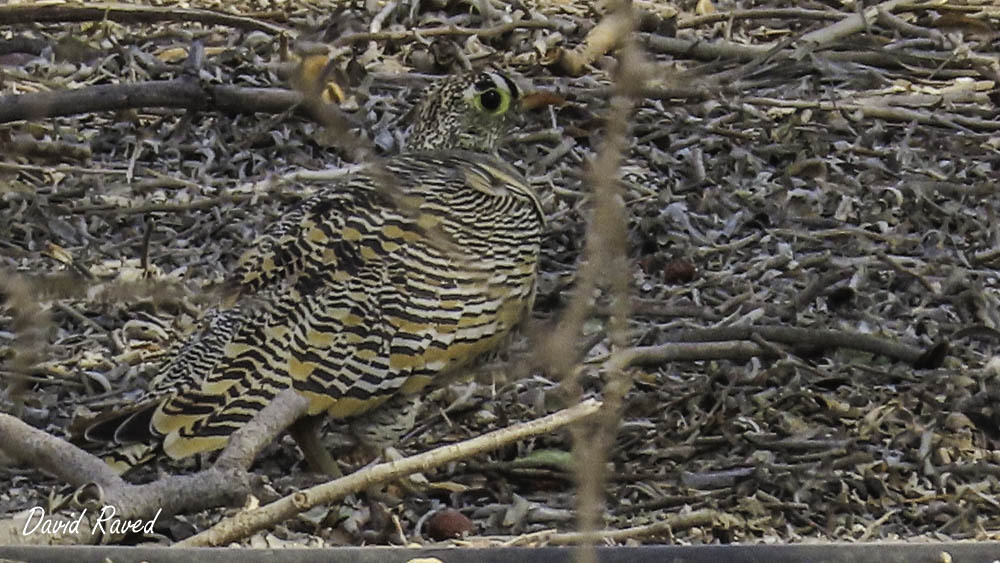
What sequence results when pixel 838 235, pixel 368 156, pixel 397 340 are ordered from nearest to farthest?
pixel 368 156
pixel 397 340
pixel 838 235

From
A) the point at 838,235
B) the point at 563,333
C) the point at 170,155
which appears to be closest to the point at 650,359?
the point at 838,235

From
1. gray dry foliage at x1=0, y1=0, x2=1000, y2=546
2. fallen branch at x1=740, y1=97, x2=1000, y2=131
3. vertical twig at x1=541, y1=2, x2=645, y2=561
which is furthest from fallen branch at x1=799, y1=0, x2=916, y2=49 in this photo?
vertical twig at x1=541, y1=2, x2=645, y2=561

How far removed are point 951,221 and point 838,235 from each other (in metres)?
0.41

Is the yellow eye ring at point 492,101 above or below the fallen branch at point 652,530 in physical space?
above

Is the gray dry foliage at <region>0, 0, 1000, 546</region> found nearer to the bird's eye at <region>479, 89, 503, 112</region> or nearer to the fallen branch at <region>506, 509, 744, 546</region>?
the fallen branch at <region>506, 509, 744, 546</region>

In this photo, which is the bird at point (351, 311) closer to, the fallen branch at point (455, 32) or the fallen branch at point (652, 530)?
the fallen branch at point (652, 530)

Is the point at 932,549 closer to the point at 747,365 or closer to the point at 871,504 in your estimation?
the point at 871,504

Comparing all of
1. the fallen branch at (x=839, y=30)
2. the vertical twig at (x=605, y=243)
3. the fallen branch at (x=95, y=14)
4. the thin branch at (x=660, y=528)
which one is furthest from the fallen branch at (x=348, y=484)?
the fallen branch at (x=839, y=30)

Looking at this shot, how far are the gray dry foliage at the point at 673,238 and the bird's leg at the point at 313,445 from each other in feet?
0.26

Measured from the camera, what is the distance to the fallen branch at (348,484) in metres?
3.18

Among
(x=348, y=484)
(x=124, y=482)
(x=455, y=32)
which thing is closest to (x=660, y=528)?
(x=348, y=484)

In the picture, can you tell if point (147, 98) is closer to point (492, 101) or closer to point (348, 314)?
point (348, 314)

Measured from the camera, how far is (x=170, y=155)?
670 cm

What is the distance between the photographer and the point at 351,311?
4914 mm
